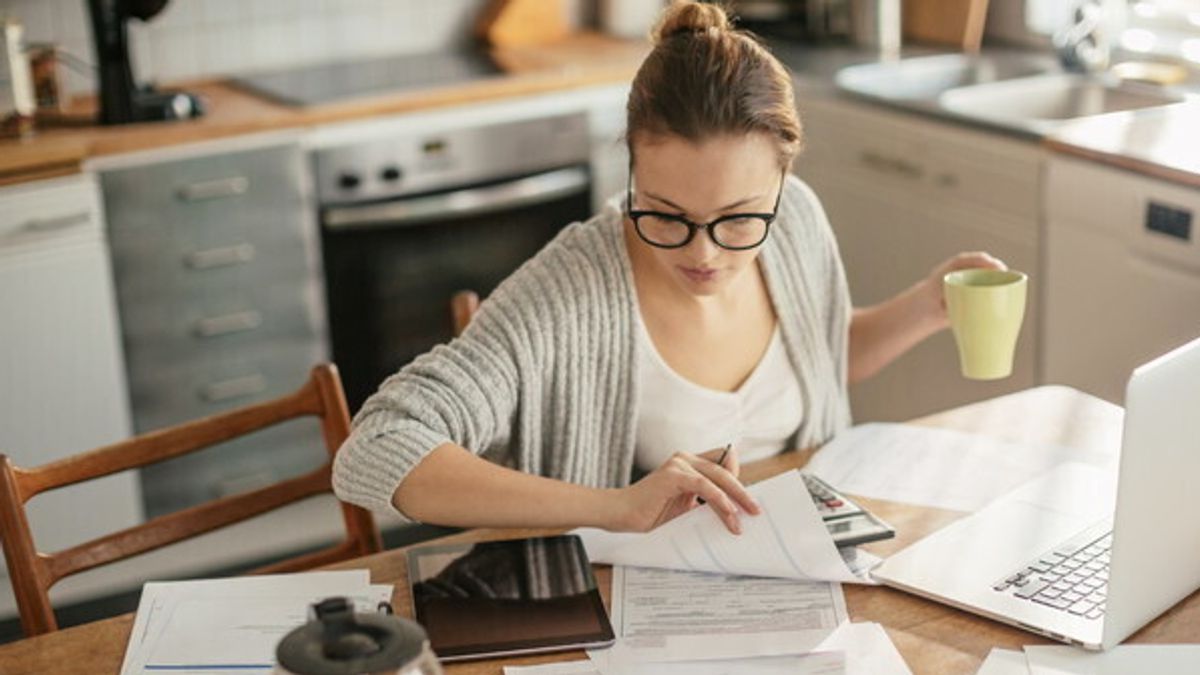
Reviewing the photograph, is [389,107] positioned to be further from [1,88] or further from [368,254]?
[1,88]

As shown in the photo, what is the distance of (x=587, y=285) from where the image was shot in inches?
78.4

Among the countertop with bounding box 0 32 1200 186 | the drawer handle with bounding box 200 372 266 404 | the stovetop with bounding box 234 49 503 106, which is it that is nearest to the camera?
the countertop with bounding box 0 32 1200 186

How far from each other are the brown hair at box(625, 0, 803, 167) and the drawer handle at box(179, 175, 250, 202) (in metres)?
1.68

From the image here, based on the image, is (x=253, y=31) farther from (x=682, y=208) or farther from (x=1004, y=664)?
(x=1004, y=664)

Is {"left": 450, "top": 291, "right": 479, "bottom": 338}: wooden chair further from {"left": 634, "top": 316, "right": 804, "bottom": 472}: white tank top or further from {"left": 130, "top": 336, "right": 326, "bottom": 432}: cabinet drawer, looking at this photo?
{"left": 130, "top": 336, "right": 326, "bottom": 432}: cabinet drawer

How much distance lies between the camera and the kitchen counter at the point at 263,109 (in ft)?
10.6

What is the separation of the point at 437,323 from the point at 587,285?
1.82 meters

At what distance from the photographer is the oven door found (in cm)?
360

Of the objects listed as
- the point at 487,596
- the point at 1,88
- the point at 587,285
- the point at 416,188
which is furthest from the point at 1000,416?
the point at 1,88

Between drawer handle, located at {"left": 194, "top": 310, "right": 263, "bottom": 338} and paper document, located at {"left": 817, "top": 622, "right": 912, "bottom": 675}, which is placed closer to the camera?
paper document, located at {"left": 817, "top": 622, "right": 912, "bottom": 675}

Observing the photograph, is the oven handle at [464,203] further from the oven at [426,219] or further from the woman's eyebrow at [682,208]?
the woman's eyebrow at [682,208]

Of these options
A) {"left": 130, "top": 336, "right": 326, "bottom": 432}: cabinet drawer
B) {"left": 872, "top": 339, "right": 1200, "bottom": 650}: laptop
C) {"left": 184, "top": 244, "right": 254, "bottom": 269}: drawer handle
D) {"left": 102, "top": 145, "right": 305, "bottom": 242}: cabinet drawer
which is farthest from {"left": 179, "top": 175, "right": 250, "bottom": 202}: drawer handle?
{"left": 872, "top": 339, "right": 1200, "bottom": 650}: laptop

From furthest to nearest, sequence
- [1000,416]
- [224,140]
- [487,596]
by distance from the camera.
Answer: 1. [224,140]
2. [1000,416]
3. [487,596]

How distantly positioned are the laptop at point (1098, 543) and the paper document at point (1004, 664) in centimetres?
4
